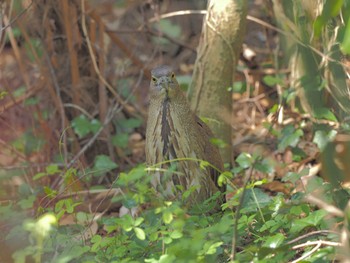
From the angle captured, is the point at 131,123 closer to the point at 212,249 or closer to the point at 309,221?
the point at 309,221

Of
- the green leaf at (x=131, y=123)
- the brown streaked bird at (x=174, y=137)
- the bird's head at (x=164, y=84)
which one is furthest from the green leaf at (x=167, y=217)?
the green leaf at (x=131, y=123)

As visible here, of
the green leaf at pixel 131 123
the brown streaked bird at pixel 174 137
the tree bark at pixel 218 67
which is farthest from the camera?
the green leaf at pixel 131 123

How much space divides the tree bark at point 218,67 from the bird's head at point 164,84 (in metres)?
0.82

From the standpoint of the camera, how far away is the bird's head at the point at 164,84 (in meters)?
4.80

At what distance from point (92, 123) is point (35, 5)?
3.65 feet

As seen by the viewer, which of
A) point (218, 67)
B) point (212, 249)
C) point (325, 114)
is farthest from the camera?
point (218, 67)

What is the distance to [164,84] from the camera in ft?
15.8

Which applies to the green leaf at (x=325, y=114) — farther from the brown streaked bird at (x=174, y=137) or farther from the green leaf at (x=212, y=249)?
the green leaf at (x=212, y=249)

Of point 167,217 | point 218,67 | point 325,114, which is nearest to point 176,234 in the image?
point 167,217

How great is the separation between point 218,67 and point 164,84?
99 centimetres

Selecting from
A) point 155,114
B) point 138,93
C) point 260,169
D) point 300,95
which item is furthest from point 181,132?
point 138,93

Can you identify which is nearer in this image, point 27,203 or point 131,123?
point 27,203

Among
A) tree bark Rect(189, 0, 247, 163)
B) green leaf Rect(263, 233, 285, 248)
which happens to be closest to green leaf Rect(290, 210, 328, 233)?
green leaf Rect(263, 233, 285, 248)

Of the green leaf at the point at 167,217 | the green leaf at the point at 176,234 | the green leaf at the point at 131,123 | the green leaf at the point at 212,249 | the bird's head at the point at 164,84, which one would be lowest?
the green leaf at the point at 131,123
